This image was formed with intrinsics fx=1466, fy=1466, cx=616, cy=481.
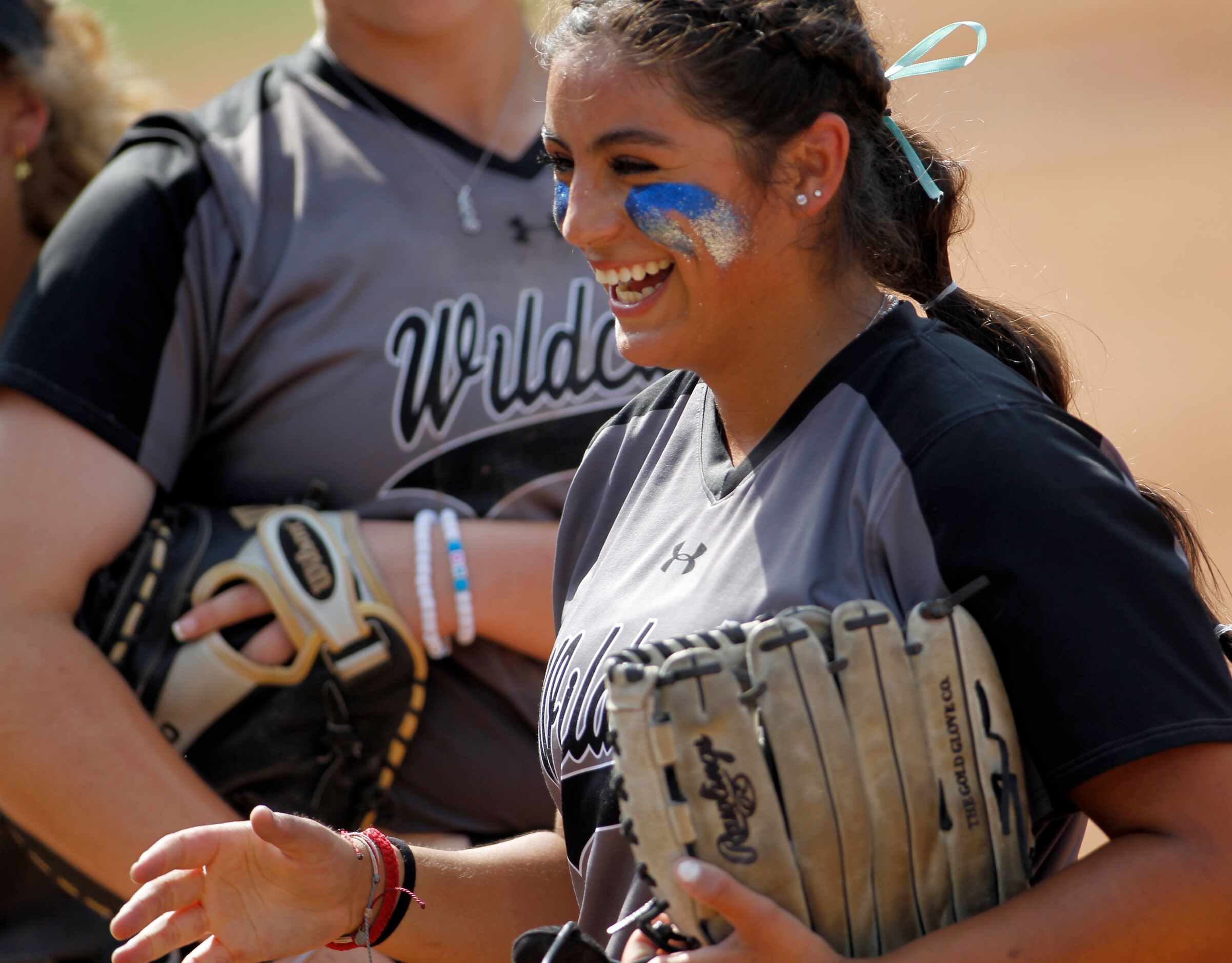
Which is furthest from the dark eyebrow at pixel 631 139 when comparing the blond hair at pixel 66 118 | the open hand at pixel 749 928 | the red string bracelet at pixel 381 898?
the blond hair at pixel 66 118

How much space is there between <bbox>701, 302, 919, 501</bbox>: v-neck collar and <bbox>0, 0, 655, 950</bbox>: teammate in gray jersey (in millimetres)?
870

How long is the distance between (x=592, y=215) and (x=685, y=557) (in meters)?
0.42

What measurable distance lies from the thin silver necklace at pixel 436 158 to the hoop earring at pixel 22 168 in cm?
81

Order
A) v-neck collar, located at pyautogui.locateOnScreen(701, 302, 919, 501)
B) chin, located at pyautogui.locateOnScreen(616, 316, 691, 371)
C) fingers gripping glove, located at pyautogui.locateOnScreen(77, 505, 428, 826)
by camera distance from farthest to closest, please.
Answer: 1. fingers gripping glove, located at pyautogui.locateOnScreen(77, 505, 428, 826)
2. chin, located at pyautogui.locateOnScreen(616, 316, 691, 371)
3. v-neck collar, located at pyautogui.locateOnScreen(701, 302, 919, 501)

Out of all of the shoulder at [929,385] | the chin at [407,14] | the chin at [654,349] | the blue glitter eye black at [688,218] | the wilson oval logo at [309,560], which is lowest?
the wilson oval logo at [309,560]

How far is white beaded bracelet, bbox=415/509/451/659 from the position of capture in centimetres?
248

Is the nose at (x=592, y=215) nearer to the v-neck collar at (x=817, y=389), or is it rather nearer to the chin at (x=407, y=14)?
the v-neck collar at (x=817, y=389)

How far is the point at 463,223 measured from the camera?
105 inches

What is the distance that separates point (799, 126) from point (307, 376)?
1.13 metres

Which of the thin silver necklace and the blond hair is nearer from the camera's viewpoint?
the thin silver necklace

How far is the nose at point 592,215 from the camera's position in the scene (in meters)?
1.71

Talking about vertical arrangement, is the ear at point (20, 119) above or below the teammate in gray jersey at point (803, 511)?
above

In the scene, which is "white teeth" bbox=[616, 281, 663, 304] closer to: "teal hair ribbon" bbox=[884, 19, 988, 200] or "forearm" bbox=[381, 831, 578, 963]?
"teal hair ribbon" bbox=[884, 19, 988, 200]

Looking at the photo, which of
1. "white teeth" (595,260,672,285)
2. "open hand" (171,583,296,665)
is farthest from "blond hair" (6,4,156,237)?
"white teeth" (595,260,672,285)
